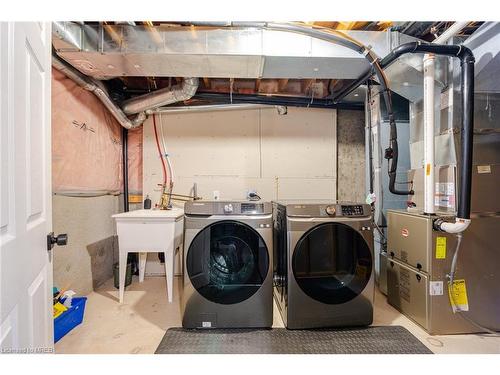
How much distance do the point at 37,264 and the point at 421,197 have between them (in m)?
2.54

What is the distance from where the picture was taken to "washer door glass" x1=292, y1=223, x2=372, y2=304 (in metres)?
1.74

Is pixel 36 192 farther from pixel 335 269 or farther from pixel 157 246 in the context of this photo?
pixel 335 269

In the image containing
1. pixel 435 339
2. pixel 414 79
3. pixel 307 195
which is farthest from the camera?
pixel 307 195

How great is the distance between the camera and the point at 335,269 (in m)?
→ 1.80

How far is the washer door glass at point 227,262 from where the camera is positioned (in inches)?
68.0

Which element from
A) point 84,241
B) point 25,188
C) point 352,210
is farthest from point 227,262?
point 84,241

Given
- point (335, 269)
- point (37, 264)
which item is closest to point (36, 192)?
point (37, 264)

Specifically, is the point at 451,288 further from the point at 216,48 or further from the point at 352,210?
the point at 216,48

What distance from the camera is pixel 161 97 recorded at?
8.41ft

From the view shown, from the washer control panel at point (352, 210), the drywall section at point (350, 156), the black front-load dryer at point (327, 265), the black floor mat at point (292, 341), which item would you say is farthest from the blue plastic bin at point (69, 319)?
the drywall section at point (350, 156)

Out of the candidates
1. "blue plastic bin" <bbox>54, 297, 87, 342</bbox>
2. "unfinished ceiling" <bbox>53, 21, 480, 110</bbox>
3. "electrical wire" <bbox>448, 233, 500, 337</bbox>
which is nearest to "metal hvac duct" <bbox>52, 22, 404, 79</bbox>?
"unfinished ceiling" <bbox>53, 21, 480, 110</bbox>

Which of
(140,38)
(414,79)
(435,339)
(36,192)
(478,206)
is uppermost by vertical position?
(140,38)
